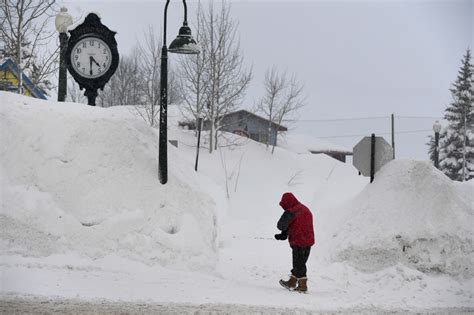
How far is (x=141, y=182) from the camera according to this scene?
998 centimetres

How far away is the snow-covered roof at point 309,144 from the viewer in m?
42.9

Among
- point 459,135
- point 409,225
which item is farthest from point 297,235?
point 459,135

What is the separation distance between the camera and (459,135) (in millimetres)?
40156

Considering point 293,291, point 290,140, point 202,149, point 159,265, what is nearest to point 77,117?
point 159,265

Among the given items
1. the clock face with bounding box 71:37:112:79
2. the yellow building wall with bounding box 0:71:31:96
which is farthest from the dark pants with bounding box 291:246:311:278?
the yellow building wall with bounding box 0:71:31:96

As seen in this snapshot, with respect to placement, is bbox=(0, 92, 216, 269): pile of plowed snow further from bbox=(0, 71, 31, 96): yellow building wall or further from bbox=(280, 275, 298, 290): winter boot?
bbox=(0, 71, 31, 96): yellow building wall

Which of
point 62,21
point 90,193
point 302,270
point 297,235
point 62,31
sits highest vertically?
point 62,21

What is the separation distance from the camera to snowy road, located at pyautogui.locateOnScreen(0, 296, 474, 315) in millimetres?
6296

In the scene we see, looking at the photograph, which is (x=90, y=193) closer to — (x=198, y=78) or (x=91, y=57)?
(x=91, y=57)

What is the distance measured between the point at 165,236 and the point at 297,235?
226 cm

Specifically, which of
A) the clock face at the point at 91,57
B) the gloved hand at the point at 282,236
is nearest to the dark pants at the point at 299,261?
the gloved hand at the point at 282,236

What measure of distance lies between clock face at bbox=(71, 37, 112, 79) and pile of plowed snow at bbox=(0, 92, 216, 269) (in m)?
0.93

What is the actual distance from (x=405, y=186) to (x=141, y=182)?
5.62m

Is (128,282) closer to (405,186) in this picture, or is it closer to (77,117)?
(77,117)
